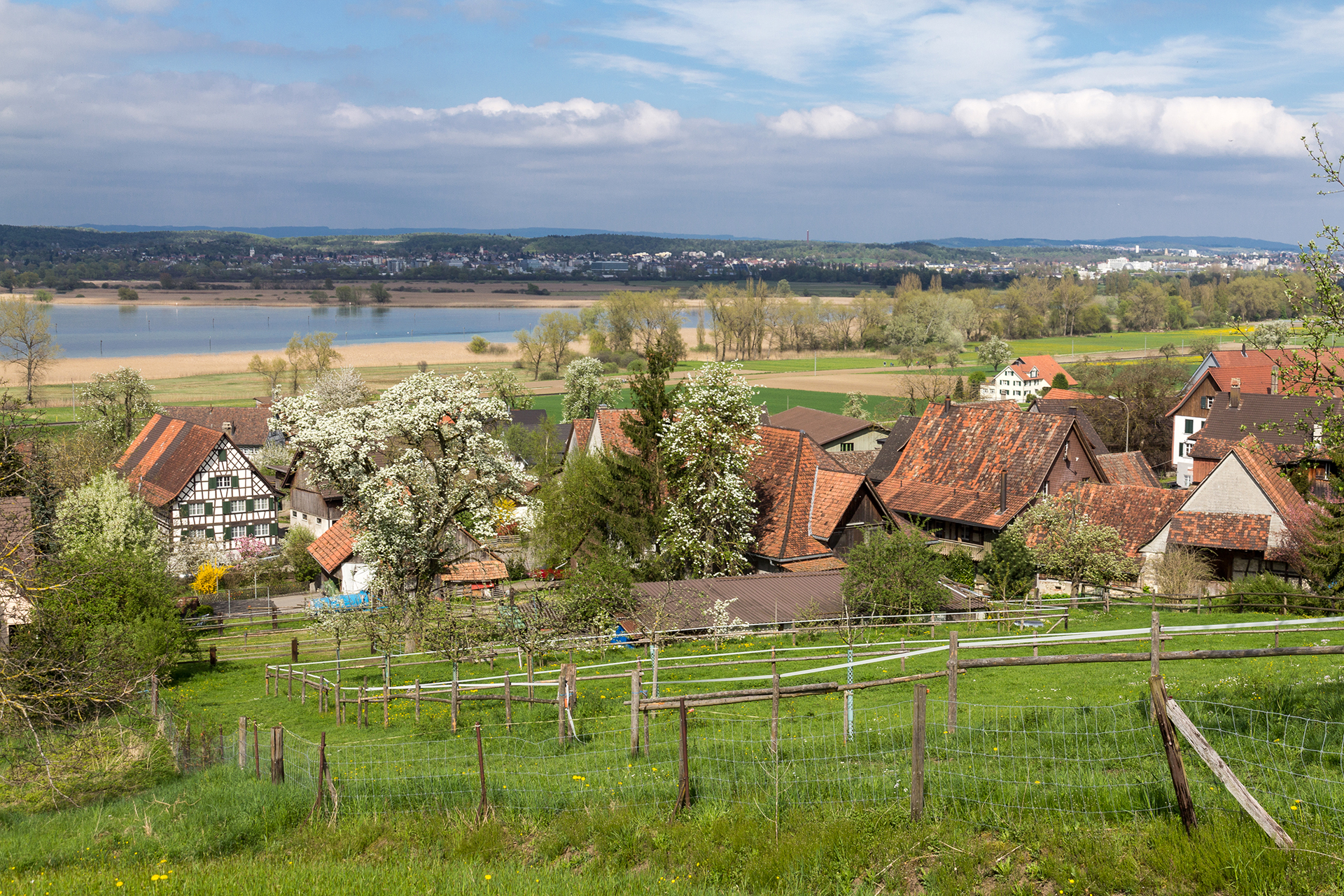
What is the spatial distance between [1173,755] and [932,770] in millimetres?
2747

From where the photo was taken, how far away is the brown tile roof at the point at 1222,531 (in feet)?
137

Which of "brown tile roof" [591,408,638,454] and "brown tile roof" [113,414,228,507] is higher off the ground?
"brown tile roof" [591,408,638,454]

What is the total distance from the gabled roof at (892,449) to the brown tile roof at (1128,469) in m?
11.0

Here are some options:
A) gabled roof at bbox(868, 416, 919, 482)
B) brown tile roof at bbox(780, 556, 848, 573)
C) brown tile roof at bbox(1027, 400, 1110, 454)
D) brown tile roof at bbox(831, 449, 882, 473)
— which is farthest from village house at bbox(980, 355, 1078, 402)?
brown tile roof at bbox(780, 556, 848, 573)

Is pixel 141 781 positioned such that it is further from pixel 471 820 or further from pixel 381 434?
pixel 381 434

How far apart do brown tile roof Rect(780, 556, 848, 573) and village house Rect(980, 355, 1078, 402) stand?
277 ft

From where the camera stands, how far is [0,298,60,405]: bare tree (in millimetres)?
108562

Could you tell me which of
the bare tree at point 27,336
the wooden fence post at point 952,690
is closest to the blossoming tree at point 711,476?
the wooden fence post at point 952,690

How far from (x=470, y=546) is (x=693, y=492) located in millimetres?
13628

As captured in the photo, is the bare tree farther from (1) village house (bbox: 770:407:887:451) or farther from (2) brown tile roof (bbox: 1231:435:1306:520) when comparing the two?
(2) brown tile roof (bbox: 1231:435:1306:520)

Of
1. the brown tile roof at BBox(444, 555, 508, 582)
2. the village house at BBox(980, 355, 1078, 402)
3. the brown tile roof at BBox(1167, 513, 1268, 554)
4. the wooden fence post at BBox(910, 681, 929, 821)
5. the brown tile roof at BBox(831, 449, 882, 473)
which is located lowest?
the brown tile roof at BBox(444, 555, 508, 582)

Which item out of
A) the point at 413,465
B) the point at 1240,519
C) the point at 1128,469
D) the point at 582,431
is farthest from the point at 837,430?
the point at 413,465

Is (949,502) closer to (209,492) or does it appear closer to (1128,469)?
(1128,469)

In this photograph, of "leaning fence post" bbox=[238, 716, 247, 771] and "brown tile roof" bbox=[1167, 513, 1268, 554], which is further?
"brown tile roof" bbox=[1167, 513, 1268, 554]
